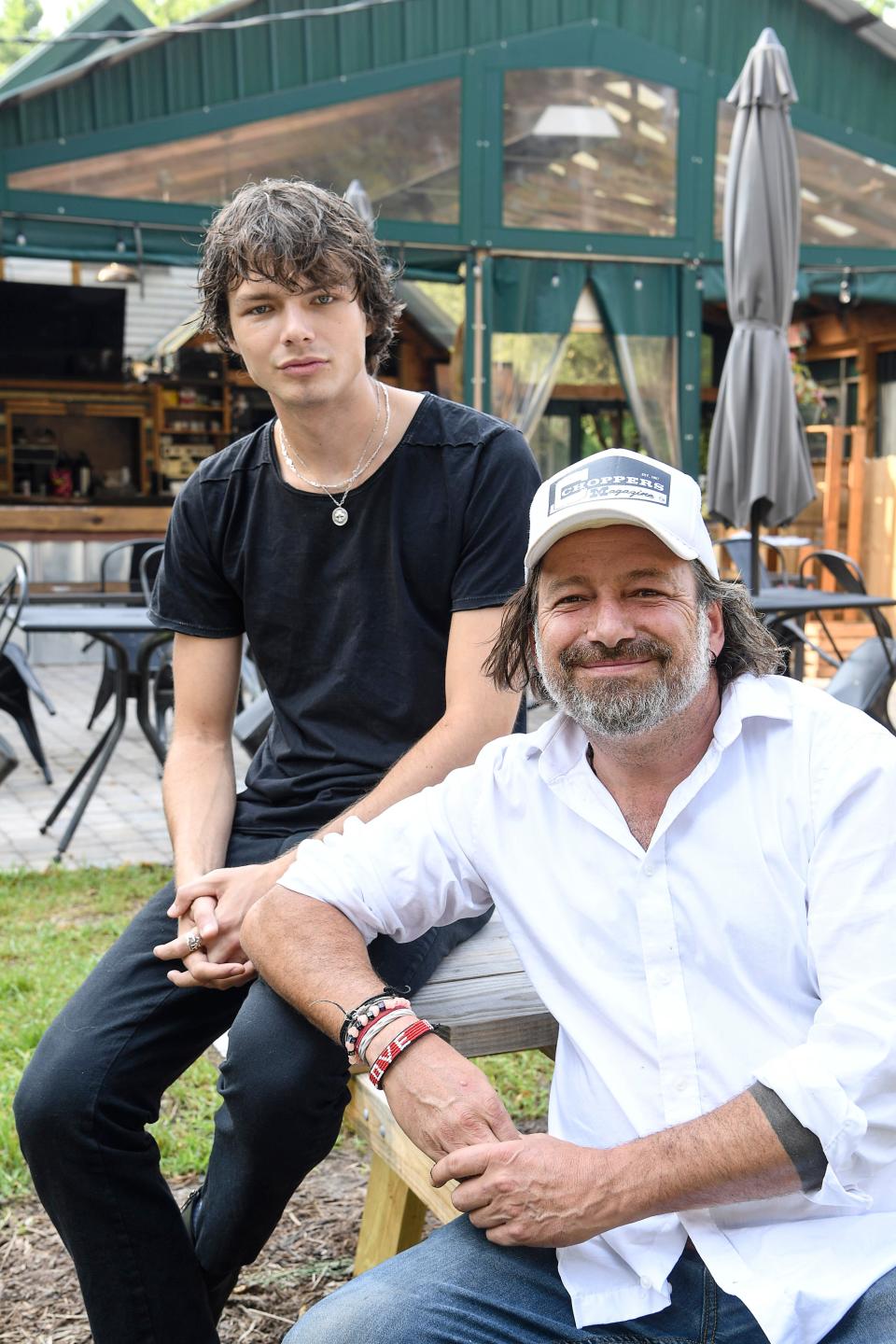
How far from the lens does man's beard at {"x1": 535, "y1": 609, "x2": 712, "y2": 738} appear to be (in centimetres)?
178

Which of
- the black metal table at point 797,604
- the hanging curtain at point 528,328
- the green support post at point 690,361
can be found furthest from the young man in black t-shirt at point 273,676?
the green support post at point 690,361

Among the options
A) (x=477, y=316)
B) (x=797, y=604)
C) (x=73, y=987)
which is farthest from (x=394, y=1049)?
(x=477, y=316)

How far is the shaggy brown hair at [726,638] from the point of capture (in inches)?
74.5

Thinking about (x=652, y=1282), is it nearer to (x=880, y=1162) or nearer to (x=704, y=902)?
(x=880, y=1162)

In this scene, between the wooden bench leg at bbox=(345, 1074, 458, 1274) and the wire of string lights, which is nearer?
the wooden bench leg at bbox=(345, 1074, 458, 1274)

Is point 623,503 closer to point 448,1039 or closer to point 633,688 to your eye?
point 633,688

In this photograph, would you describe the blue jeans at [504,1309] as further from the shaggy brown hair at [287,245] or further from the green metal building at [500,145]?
the green metal building at [500,145]

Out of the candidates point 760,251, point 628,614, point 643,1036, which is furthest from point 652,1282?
point 760,251

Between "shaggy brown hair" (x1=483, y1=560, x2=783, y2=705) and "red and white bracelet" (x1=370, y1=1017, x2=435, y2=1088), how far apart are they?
19.7 inches

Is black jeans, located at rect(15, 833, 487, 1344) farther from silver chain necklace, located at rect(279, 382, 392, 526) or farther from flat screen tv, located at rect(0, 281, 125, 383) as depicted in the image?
flat screen tv, located at rect(0, 281, 125, 383)

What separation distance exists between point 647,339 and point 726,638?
1094 cm

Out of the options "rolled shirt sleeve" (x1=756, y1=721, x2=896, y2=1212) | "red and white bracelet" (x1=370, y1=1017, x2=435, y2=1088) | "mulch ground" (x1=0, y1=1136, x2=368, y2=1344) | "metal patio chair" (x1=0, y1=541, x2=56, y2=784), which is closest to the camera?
"rolled shirt sleeve" (x1=756, y1=721, x2=896, y2=1212)

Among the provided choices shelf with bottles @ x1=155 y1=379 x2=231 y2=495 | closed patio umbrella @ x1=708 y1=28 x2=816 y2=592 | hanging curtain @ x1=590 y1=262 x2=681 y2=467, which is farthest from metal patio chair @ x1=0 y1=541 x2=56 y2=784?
shelf with bottles @ x1=155 y1=379 x2=231 y2=495

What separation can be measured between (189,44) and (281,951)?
11.0m
